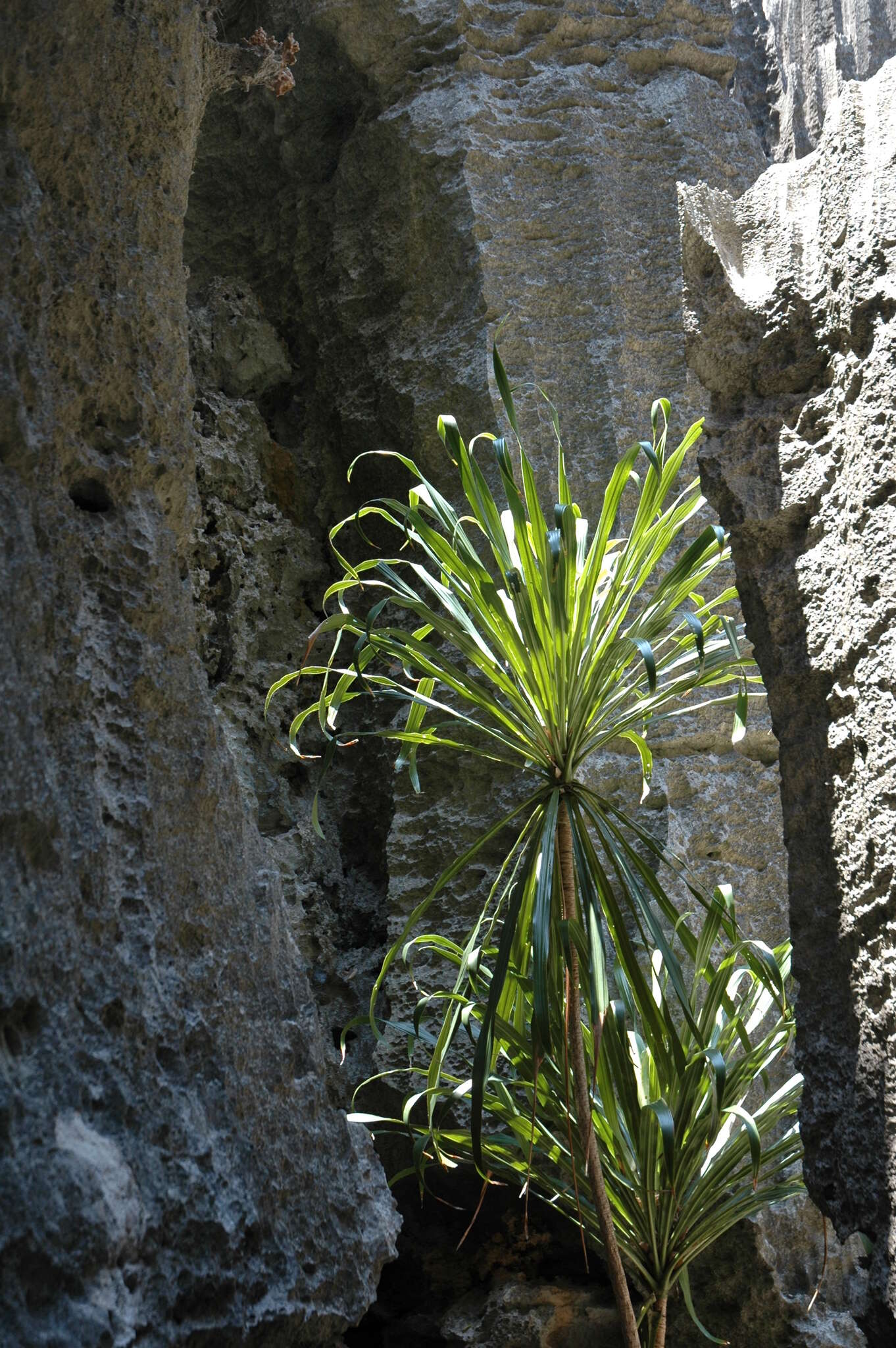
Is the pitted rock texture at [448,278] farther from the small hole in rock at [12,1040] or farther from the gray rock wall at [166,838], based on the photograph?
the small hole in rock at [12,1040]

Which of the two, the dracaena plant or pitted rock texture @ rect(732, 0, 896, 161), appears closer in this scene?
the dracaena plant

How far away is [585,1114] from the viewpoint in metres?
2.08

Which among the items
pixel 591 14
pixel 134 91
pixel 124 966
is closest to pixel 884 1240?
pixel 124 966

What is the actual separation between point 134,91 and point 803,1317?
2.60m

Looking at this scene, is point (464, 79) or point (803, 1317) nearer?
point (803, 1317)

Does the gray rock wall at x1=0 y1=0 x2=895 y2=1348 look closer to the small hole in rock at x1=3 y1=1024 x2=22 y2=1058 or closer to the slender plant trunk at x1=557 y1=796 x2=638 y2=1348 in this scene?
the small hole in rock at x1=3 y1=1024 x2=22 y2=1058

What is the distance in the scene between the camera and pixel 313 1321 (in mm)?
1254

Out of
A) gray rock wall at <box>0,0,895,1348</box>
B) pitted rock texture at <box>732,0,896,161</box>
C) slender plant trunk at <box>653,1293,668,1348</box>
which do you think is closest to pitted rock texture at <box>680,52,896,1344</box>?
gray rock wall at <box>0,0,895,1348</box>

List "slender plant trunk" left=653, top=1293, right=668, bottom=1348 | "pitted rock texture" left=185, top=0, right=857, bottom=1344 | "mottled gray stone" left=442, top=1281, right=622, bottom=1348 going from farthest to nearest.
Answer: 1. "pitted rock texture" left=185, top=0, right=857, bottom=1344
2. "mottled gray stone" left=442, top=1281, right=622, bottom=1348
3. "slender plant trunk" left=653, top=1293, right=668, bottom=1348

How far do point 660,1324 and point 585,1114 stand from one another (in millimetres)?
498

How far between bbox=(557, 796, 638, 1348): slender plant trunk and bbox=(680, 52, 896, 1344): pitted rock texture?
0.74 metres

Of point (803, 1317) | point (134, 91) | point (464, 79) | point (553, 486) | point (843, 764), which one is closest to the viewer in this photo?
point (843, 764)

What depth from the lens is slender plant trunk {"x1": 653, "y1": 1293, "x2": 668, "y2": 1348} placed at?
222 cm

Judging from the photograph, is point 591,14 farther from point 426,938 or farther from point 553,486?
point 426,938
